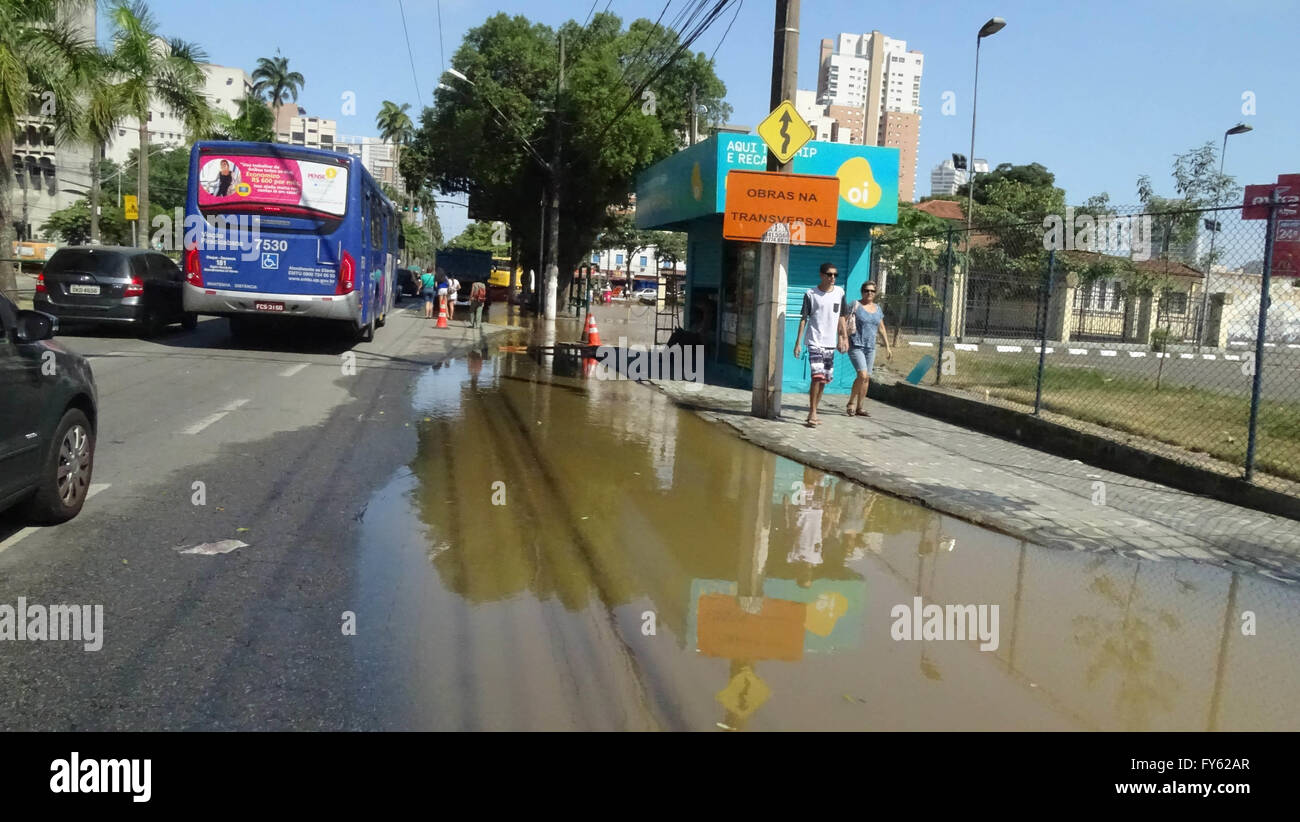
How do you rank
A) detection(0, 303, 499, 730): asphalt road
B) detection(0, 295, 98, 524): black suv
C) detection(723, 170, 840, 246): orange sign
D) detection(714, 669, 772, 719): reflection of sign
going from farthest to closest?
1. detection(723, 170, 840, 246): orange sign
2. detection(0, 295, 98, 524): black suv
3. detection(714, 669, 772, 719): reflection of sign
4. detection(0, 303, 499, 730): asphalt road

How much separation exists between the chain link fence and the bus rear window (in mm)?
9802

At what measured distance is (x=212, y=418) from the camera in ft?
33.9

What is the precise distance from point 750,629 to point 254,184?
1331 cm

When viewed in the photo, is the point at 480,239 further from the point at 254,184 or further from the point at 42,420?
the point at 42,420

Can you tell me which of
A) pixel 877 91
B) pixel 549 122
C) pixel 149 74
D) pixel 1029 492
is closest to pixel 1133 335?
pixel 1029 492

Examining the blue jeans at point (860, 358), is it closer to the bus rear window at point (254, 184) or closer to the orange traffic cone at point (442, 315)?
the bus rear window at point (254, 184)

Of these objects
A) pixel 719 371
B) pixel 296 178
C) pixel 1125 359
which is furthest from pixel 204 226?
pixel 1125 359

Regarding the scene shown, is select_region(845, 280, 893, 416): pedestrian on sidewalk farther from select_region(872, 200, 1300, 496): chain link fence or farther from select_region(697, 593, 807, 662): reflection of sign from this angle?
select_region(697, 593, 807, 662): reflection of sign

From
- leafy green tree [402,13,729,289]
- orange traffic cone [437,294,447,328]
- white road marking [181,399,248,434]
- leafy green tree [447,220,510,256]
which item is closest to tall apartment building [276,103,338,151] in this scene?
→ leafy green tree [447,220,510,256]

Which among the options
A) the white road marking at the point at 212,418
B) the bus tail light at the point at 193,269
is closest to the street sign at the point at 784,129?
the white road marking at the point at 212,418

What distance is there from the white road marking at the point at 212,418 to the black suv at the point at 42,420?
3073 mm

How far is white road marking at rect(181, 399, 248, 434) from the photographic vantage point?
9656 mm
